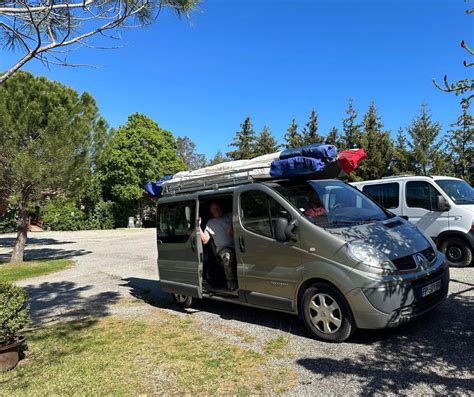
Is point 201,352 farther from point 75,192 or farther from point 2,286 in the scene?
point 75,192

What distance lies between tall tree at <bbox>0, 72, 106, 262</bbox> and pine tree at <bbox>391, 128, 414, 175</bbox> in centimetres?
1955

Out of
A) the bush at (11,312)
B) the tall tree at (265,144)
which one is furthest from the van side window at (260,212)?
the tall tree at (265,144)

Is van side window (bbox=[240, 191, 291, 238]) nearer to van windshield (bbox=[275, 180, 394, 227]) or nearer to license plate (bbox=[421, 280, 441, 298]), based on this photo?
van windshield (bbox=[275, 180, 394, 227])

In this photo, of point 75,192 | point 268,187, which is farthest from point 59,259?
point 268,187

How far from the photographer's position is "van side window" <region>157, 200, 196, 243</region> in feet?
21.5

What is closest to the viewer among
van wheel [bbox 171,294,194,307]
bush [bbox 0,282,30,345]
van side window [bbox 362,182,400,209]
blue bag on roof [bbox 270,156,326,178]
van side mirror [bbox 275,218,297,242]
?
bush [bbox 0,282,30,345]

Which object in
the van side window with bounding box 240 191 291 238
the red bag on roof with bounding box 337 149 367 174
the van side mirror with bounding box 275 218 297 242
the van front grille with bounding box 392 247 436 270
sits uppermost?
the red bag on roof with bounding box 337 149 367 174

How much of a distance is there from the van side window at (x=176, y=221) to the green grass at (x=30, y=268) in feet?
22.8

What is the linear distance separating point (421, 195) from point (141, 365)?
734 cm

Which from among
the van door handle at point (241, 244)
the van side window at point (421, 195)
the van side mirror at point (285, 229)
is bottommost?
the van door handle at point (241, 244)

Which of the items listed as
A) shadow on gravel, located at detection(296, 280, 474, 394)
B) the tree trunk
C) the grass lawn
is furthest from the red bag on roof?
the tree trunk

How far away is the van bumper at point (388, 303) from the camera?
13.6 feet

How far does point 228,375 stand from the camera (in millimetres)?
4004

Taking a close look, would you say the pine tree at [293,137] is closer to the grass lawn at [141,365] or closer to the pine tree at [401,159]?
the pine tree at [401,159]
